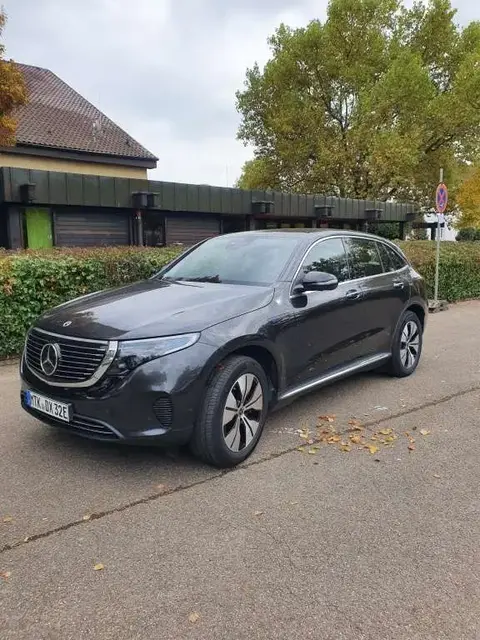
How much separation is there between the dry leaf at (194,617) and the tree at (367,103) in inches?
951

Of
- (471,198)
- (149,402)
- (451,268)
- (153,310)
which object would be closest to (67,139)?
(451,268)

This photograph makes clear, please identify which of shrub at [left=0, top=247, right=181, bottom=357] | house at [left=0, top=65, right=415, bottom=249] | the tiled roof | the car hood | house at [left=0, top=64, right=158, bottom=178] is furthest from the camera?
the tiled roof

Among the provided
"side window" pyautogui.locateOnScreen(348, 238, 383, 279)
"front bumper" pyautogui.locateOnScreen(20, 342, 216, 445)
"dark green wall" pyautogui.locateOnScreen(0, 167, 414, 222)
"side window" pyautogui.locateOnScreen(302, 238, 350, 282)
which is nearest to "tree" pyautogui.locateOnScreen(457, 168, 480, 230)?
"dark green wall" pyautogui.locateOnScreen(0, 167, 414, 222)

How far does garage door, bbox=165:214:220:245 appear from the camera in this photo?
49.8ft

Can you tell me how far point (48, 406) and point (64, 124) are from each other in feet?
73.9

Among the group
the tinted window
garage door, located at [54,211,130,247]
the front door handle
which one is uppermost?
garage door, located at [54,211,130,247]

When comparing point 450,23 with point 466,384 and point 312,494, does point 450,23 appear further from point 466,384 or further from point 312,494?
point 312,494

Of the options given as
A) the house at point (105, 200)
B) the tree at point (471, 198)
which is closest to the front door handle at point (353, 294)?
the house at point (105, 200)

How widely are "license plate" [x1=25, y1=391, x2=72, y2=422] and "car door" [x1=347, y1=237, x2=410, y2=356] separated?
9.54ft

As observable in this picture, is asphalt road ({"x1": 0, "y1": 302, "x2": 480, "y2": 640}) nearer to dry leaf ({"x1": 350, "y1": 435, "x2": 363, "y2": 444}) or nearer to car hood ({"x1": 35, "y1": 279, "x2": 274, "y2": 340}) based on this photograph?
dry leaf ({"x1": 350, "y1": 435, "x2": 363, "y2": 444})

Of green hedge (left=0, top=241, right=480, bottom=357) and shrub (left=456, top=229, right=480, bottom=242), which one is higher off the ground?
shrub (left=456, top=229, right=480, bottom=242)

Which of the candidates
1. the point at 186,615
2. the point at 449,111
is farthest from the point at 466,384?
the point at 449,111

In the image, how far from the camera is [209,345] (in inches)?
132

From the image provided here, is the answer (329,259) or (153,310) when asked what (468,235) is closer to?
(329,259)
